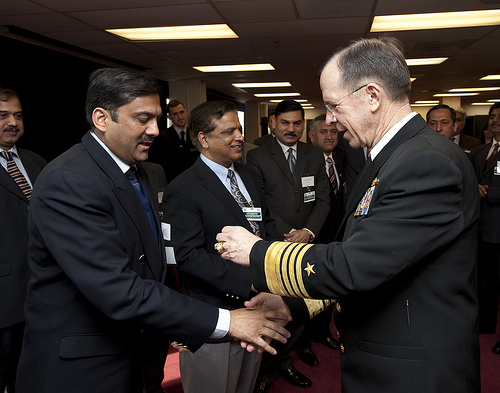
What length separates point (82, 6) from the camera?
411cm

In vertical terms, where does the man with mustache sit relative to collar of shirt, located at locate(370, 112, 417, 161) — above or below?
below

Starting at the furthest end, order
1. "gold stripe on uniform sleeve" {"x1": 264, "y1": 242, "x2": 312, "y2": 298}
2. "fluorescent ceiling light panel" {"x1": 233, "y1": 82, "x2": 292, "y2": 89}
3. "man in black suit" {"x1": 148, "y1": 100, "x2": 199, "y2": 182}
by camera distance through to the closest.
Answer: "fluorescent ceiling light panel" {"x1": 233, "y1": 82, "x2": 292, "y2": 89} → "man in black suit" {"x1": 148, "y1": 100, "x2": 199, "y2": 182} → "gold stripe on uniform sleeve" {"x1": 264, "y1": 242, "x2": 312, "y2": 298}

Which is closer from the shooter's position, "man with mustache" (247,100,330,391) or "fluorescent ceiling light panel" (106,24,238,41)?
"man with mustache" (247,100,330,391)

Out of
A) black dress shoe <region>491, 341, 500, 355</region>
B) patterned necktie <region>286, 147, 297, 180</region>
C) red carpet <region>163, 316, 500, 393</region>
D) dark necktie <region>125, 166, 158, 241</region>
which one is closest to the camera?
dark necktie <region>125, 166, 158, 241</region>

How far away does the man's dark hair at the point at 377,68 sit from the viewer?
4.03ft

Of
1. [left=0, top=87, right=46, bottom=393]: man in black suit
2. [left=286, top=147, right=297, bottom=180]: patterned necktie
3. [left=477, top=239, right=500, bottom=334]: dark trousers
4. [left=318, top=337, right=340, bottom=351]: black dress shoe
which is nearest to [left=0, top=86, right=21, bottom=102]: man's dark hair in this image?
[left=0, top=87, right=46, bottom=393]: man in black suit

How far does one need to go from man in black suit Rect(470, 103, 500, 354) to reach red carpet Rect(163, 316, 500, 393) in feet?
0.87

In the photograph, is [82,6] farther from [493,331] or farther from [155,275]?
[493,331]

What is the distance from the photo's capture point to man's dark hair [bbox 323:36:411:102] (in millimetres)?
1229

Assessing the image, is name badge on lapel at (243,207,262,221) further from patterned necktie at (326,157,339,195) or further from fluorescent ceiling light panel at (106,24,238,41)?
fluorescent ceiling light panel at (106,24,238,41)

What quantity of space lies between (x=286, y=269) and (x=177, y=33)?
4968 mm

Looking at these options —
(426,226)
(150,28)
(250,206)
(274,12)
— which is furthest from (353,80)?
(150,28)

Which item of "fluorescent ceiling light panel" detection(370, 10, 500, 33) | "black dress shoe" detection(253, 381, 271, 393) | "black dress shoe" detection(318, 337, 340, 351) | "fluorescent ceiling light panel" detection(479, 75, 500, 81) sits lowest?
"black dress shoe" detection(318, 337, 340, 351)

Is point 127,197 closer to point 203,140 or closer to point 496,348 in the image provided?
point 203,140
